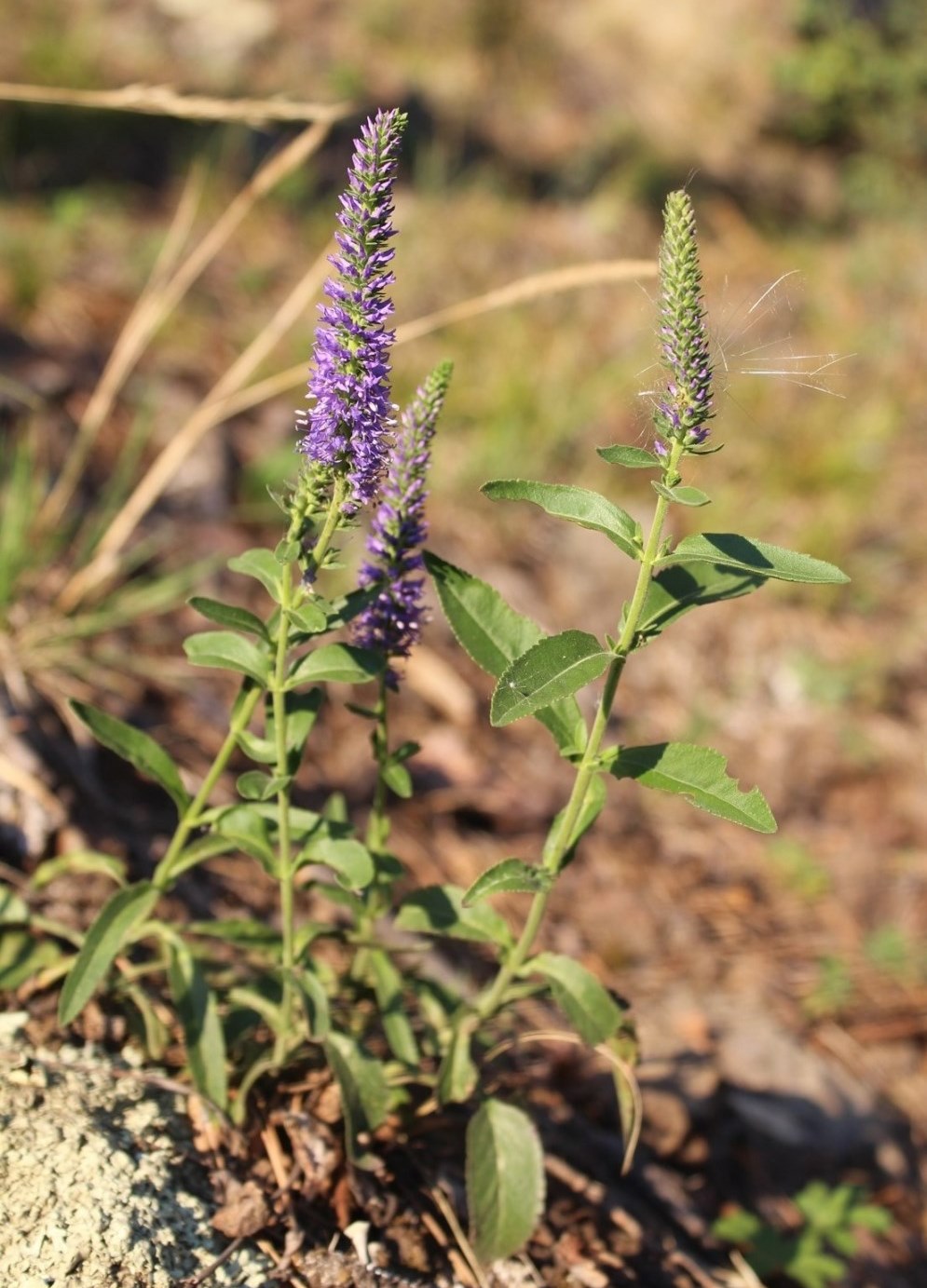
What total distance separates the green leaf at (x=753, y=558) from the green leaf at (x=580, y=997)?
2.51ft

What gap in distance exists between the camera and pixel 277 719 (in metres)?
1.88

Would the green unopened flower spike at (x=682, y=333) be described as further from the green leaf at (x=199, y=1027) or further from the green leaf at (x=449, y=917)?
the green leaf at (x=199, y=1027)

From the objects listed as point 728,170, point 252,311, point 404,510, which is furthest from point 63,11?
point 404,510

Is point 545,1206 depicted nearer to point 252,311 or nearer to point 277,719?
point 277,719

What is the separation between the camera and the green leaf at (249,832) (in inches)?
80.4

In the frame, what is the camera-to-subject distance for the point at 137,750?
217 centimetres

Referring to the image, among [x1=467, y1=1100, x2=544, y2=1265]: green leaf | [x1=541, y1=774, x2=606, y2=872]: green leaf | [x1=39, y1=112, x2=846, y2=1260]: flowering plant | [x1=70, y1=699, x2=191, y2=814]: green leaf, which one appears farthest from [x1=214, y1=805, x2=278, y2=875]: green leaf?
[x1=467, y1=1100, x2=544, y2=1265]: green leaf

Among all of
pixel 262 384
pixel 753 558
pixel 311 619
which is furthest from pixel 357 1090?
pixel 262 384

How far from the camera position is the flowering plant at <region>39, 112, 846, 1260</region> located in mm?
1697

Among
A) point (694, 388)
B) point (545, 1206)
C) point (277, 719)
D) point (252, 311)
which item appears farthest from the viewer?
point (252, 311)

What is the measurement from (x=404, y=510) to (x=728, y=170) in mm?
7116

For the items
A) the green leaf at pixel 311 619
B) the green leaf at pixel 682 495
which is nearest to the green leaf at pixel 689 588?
the green leaf at pixel 682 495

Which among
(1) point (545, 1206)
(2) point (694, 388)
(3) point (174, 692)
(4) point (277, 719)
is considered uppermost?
(2) point (694, 388)

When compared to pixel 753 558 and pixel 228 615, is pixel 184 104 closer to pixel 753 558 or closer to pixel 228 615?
pixel 228 615
